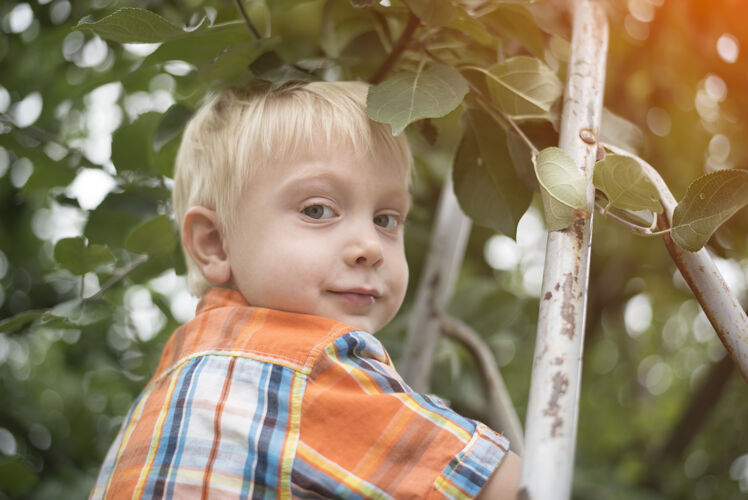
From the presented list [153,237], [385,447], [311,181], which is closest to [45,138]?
[153,237]

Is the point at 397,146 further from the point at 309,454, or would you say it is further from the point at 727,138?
the point at 727,138

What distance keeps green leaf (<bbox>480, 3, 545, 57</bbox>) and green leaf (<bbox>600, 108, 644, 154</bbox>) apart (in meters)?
0.11

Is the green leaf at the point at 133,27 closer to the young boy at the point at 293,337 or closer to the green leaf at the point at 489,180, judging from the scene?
the young boy at the point at 293,337

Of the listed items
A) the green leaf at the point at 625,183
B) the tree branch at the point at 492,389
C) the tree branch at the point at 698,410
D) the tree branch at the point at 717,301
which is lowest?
the tree branch at the point at 698,410

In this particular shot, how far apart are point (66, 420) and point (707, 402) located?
1.64m

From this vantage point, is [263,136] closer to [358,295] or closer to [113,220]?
[358,295]

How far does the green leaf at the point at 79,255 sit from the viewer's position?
849mm

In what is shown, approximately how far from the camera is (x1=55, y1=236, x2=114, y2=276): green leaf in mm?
849

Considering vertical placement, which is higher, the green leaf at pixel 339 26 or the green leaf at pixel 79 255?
the green leaf at pixel 339 26

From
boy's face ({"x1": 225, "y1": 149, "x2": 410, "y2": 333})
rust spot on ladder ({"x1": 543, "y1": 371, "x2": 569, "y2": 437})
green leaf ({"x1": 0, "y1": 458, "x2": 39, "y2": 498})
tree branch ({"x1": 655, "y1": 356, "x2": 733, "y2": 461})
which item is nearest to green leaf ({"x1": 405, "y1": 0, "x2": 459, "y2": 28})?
boy's face ({"x1": 225, "y1": 149, "x2": 410, "y2": 333})

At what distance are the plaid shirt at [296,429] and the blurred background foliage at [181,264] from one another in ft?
0.74

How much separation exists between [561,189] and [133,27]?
0.44 meters

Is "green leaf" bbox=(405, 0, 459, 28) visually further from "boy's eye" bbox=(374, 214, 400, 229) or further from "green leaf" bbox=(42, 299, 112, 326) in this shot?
"green leaf" bbox=(42, 299, 112, 326)

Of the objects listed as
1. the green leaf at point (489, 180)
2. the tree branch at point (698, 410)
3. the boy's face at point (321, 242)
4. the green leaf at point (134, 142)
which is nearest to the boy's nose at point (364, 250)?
the boy's face at point (321, 242)
